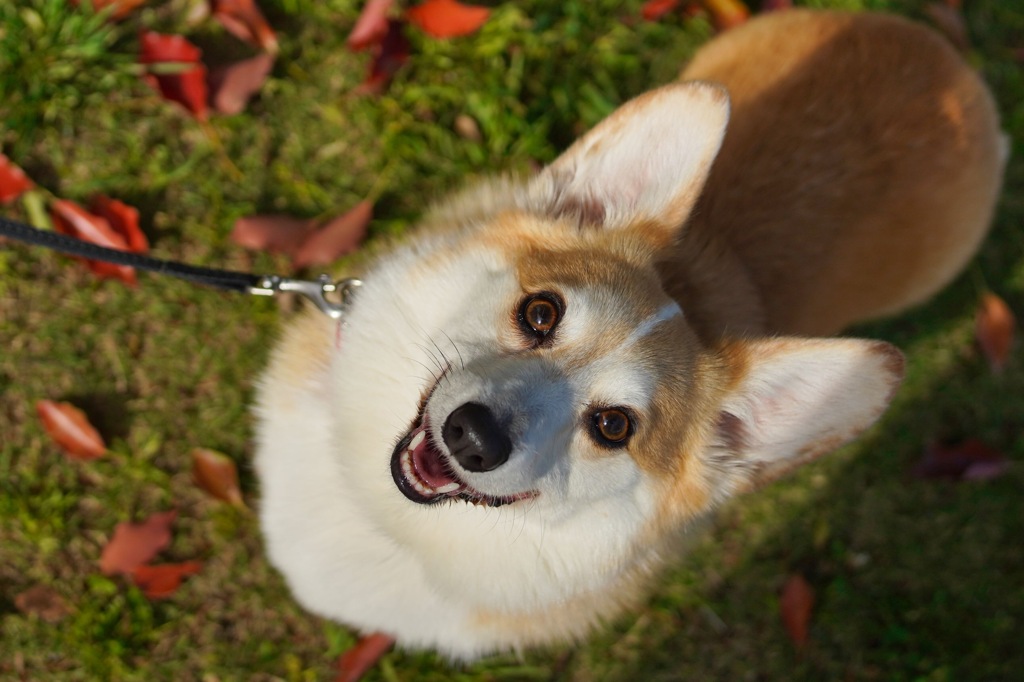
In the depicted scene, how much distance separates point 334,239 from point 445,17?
1238 mm

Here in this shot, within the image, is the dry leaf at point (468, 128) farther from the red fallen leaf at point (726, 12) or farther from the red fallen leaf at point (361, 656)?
the red fallen leaf at point (361, 656)

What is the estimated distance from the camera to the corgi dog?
6.35ft

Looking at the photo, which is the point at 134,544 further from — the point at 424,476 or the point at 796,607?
the point at 796,607

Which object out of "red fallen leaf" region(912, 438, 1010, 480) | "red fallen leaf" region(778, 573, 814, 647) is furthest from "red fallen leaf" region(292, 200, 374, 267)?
"red fallen leaf" region(912, 438, 1010, 480)

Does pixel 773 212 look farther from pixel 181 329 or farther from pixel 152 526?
pixel 152 526

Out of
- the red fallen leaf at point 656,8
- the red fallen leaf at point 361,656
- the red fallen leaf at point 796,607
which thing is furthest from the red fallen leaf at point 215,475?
the red fallen leaf at point 656,8

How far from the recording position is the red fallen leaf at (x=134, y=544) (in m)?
2.93

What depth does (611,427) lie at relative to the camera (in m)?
1.99

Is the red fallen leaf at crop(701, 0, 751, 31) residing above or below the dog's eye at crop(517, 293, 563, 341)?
above

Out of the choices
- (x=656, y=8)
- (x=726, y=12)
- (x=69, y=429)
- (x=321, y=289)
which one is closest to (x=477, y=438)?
(x=321, y=289)

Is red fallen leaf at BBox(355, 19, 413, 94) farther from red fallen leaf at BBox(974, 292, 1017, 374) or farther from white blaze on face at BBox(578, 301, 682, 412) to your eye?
red fallen leaf at BBox(974, 292, 1017, 374)

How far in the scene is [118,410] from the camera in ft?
10.2

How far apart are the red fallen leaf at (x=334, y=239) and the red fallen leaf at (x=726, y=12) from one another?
2.20 m

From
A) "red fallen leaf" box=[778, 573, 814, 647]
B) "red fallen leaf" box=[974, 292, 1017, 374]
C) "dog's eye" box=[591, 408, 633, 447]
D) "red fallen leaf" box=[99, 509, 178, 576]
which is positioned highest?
"dog's eye" box=[591, 408, 633, 447]
